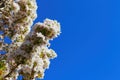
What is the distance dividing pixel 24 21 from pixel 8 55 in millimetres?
4066

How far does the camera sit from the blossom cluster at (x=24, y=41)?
2356 centimetres

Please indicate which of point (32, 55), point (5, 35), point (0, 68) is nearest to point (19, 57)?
point (32, 55)

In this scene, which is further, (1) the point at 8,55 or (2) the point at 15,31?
(2) the point at 15,31

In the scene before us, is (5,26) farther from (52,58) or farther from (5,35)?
(52,58)

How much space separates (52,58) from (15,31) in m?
3.84

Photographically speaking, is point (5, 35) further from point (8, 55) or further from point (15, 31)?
point (8, 55)

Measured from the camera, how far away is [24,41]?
23922 millimetres

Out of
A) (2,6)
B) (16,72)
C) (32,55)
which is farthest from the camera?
(2,6)

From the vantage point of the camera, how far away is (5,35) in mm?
27844

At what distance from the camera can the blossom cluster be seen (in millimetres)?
23562

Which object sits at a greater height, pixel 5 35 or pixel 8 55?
pixel 5 35

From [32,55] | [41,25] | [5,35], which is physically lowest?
[32,55]

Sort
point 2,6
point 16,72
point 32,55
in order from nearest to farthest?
point 32,55, point 16,72, point 2,6

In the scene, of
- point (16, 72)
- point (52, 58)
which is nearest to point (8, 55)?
point (16, 72)
